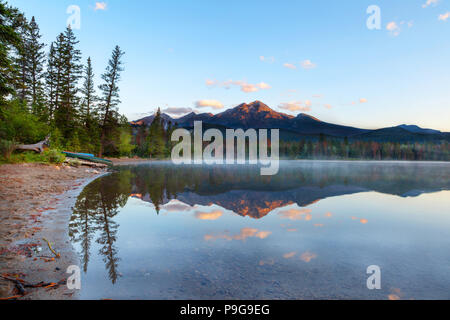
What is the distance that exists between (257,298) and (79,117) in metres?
45.2

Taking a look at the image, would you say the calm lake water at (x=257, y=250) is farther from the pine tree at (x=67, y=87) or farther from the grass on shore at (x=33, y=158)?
the pine tree at (x=67, y=87)

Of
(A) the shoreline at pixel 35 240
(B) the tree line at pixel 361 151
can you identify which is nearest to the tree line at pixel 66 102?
(A) the shoreline at pixel 35 240

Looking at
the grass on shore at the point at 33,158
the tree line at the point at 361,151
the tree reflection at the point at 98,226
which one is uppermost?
the tree line at the point at 361,151

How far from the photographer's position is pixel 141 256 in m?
4.43

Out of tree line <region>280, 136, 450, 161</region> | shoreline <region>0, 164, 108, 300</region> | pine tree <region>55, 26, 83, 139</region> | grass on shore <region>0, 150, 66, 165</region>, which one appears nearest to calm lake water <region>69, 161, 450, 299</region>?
shoreline <region>0, 164, 108, 300</region>

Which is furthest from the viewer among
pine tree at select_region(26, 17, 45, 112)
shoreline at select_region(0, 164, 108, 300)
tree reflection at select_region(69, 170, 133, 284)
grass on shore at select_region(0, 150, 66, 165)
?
pine tree at select_region(26, 17, 45, 112)

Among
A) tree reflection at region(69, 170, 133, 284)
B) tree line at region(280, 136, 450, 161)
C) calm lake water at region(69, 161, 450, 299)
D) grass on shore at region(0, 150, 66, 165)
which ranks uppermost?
tree line at region(280, 136, 450, 161)

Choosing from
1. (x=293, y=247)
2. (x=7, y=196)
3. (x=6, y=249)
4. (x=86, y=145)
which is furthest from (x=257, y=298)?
(x=86, y=145)

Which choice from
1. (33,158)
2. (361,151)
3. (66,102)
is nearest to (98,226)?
(33,158)

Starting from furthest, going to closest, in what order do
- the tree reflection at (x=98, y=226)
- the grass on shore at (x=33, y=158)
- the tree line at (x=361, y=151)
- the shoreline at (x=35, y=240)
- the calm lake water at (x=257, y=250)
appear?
the tree line at (x=361, y=151) → the grass on shore at (x=33, y=158) → the tree reflection at (x=98, y=226) → the calm lake water at (x=257, y=250) → the shoreline at (x=35, y=240)

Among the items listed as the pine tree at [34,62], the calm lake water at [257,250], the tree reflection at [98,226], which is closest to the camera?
the calm lake water at [257,250]

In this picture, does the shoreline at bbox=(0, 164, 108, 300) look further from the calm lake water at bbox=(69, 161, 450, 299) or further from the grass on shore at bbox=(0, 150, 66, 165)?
the grass on shore at bbox=(0, 150, 66, 165)

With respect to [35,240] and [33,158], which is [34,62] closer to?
[33,158]
